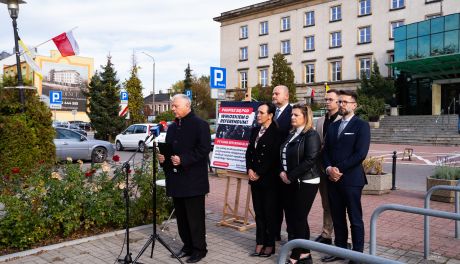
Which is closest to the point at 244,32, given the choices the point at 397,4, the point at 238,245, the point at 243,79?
the point at 243,79

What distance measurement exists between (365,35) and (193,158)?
155ft

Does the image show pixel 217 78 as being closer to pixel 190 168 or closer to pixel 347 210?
pixel 190 168

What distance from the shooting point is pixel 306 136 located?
514cm

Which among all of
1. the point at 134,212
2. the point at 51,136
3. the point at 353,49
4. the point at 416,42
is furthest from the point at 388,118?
the point at 134,212

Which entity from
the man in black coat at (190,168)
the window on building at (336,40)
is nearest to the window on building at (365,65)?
the window on building at (336,40)

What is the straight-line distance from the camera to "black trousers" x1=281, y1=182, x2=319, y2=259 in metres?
5.15

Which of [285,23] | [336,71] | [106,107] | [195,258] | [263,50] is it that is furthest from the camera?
[263,50]

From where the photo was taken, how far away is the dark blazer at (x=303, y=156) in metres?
5.02

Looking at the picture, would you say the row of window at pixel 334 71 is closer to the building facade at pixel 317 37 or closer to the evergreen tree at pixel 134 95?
the building facade at pixel 317 37

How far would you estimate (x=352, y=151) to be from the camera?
5117 millimetres

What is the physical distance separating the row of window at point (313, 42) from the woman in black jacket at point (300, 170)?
44.8m

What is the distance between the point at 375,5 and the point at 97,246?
157 ft

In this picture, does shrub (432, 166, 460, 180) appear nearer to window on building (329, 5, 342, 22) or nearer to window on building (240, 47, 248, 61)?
window on building (329, 5, 342, 22)

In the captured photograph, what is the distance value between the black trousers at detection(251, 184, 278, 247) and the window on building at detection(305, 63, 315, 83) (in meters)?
49.2
